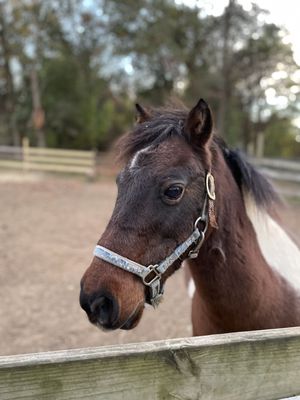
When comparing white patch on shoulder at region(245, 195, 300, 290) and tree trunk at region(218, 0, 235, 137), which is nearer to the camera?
white patch on shoulder at region(245, 195, 300, 290)

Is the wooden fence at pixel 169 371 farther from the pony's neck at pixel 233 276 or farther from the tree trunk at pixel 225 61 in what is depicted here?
the tree trunk at pixel 225 61

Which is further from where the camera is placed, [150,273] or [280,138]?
[280,138]

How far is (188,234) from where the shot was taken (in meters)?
1.80

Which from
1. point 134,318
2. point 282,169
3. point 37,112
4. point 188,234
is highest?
point 37,112

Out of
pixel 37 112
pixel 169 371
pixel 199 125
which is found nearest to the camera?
pixel 169 371

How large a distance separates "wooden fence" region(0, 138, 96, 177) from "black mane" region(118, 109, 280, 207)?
1250cm

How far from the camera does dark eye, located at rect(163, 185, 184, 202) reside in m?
1.74

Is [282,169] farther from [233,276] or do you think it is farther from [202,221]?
[202,221]

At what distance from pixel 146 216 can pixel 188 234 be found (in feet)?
0.72

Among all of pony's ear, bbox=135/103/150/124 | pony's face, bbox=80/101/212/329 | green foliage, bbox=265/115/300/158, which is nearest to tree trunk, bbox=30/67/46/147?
green foliage, bbox=265/115/300/158

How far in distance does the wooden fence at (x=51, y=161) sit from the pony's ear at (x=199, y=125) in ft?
42.2

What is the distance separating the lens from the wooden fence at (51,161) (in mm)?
15188

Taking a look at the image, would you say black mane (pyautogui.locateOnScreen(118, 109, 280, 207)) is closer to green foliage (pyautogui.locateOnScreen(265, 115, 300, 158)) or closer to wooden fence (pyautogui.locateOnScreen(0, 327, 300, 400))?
wooden fence (pyautogui.locateOnScreen(0, 327, 300, 400))

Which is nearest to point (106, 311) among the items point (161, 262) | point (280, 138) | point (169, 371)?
point (161, 262)
